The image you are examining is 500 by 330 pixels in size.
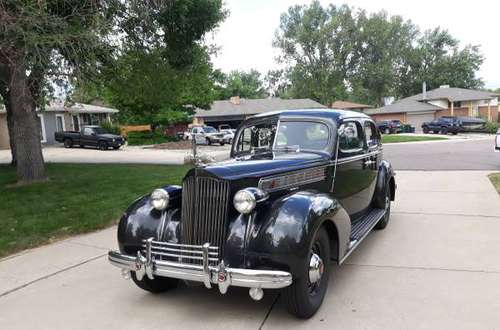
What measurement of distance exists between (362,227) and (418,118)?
1936 inches

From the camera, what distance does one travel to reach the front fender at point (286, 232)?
3.33m

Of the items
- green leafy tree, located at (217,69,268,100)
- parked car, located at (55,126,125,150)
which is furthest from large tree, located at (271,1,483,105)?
parked car, located at (55,126,125,150)

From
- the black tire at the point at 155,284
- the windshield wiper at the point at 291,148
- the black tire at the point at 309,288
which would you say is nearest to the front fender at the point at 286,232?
the black tire at the point at 309,288

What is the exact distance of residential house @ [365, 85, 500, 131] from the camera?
158ft

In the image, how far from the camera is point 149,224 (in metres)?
3.94

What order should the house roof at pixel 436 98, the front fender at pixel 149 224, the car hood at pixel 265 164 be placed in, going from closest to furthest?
the car hood at pixel 265 164, the front fender at pixel 149 224, the house roof at pixel 436 98

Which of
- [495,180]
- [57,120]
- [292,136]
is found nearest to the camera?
[292,136]

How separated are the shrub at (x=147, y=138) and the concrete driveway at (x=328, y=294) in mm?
27865

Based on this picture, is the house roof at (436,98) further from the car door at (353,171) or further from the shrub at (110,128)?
the car door at (353,171)

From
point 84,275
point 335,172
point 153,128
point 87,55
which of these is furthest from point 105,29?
point 153,128

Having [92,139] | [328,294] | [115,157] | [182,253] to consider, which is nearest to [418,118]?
[92,139]

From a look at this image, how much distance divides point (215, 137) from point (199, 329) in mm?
28022

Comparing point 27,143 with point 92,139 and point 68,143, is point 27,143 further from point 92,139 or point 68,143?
point 68,143

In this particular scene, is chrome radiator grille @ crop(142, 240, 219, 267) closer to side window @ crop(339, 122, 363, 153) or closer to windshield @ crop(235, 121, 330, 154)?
windshield @ crop(235, 121, 330, 154)
